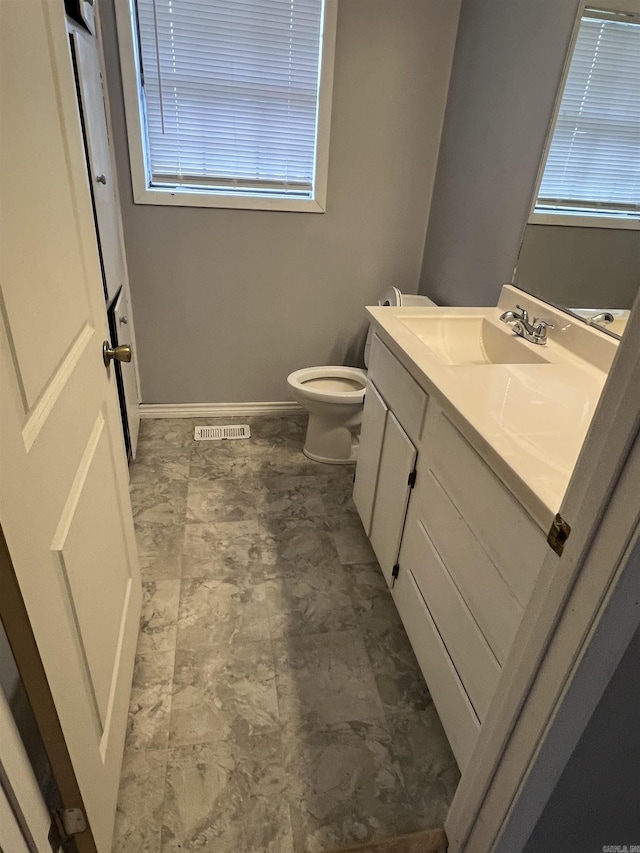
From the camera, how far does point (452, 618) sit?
4.26 feet

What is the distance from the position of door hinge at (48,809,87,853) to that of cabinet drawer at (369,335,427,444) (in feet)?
3.70

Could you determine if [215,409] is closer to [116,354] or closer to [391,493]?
[391,493]

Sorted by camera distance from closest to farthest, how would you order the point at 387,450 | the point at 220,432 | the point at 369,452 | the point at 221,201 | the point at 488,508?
the point at 488,508 → the point at 387,450 → the point at 369,452 → the point at 221,201 → the point at 220,432

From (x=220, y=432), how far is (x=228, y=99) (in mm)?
1571

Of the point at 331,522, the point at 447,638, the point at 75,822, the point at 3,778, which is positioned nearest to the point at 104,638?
the point at 75,822

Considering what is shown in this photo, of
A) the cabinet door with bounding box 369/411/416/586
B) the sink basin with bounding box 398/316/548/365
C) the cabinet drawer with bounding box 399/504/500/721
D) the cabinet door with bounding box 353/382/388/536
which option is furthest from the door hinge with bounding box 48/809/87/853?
the sink basin with bounding box 398/316/548/365

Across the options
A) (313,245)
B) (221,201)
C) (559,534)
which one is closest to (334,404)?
(313,245)

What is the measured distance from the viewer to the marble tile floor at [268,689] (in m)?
1.26

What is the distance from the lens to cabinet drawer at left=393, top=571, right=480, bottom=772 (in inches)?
48.7

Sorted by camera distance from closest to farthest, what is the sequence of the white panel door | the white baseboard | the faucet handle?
1. the white panel door
2. the faucet handle
3. the white baseboard

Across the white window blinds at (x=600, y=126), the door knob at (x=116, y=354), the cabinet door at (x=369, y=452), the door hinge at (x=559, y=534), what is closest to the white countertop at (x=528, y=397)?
the door hinge at (x=559, y=534)

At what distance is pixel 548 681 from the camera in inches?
30.5

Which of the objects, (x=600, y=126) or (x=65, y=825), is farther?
(x=600, y=126)

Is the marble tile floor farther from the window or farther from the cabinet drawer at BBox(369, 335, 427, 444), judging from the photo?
the window
